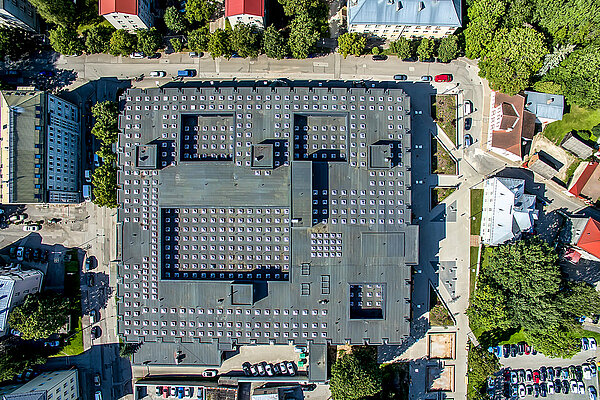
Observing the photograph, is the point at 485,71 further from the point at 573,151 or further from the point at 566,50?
the point at 573,151

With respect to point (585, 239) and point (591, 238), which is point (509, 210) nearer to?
point (585, 239)

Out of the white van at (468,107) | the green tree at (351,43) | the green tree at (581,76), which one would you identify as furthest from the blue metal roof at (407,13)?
the green tree at (581,76)

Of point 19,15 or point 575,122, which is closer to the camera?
point 19,15

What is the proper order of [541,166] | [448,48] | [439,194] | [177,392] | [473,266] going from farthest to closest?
[473,266] < [439,194] < [177,392] < [541,166] < [448,48]

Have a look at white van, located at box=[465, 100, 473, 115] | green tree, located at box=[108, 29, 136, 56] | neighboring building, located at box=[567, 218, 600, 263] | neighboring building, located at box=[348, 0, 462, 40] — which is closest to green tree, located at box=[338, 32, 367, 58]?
neighboring building, located at box=[348, 0, 462, 40]

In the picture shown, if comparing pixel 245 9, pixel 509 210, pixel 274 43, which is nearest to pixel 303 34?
pixel 274 43
